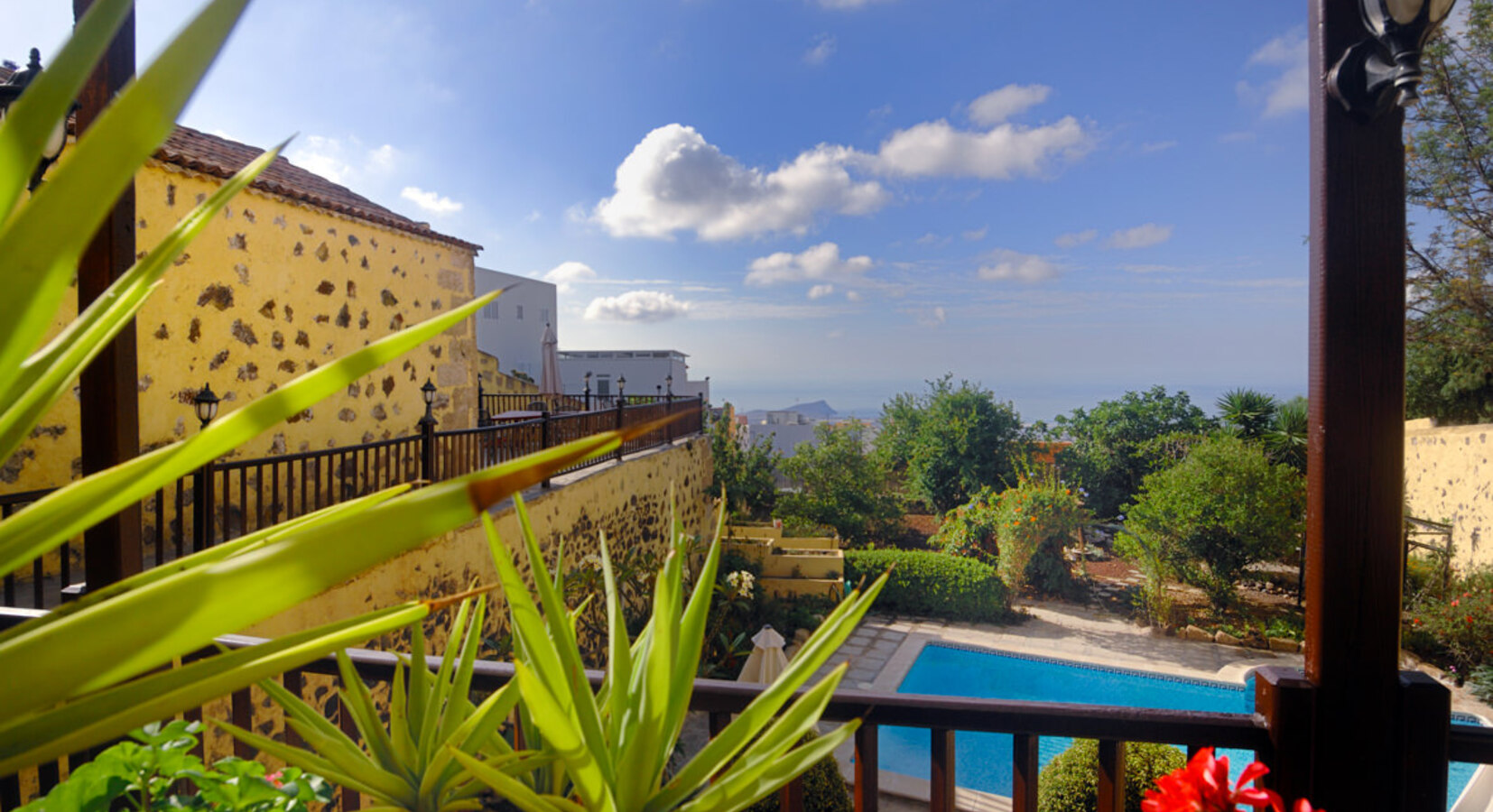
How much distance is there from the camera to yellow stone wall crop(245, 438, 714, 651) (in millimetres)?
3715

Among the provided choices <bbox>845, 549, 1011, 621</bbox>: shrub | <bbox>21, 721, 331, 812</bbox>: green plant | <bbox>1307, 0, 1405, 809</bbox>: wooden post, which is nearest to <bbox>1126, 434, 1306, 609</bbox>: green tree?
<bbox>845, 549, 1011, 621</bbox>: shrub

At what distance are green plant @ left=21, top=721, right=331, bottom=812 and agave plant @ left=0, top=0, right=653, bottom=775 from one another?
50cm

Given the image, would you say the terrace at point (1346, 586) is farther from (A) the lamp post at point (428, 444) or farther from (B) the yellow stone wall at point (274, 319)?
(B) the yellow stone wall at point (274, 319)

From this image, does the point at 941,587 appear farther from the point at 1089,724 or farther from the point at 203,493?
the point at 1089,724

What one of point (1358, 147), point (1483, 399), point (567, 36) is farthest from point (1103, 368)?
point (1358, 147)

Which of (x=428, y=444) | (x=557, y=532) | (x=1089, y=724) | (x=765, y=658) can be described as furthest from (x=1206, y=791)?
(x=557, y=532)

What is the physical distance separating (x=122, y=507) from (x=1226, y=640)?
10.6 metres

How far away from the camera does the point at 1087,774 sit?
3.53 m

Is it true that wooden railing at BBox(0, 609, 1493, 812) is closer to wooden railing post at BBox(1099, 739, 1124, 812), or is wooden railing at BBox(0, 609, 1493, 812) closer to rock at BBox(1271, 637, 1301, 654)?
wooden railing post at BBox(1099, 739, 1124, 812)

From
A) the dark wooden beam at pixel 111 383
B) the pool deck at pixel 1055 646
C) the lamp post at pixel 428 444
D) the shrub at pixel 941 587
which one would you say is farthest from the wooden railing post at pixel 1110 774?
the shrub at pixel 941 587

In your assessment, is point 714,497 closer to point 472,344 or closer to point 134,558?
point 472,344

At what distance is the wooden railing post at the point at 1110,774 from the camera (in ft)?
4.05

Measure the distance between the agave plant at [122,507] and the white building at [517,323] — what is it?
23381mm

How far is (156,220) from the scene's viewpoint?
400 cm
